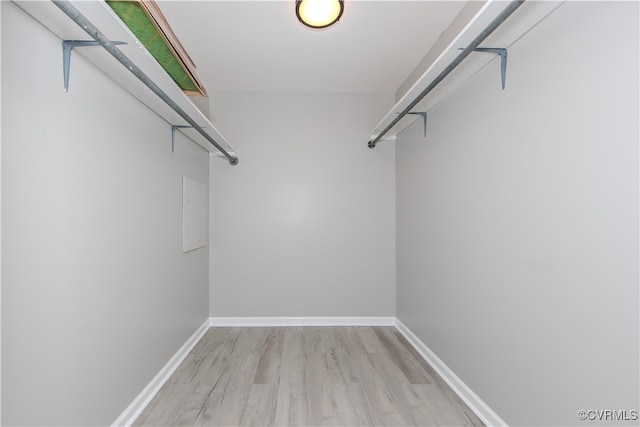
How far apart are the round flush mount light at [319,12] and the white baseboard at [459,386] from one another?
2524 mm

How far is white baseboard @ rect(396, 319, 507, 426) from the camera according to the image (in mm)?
1869

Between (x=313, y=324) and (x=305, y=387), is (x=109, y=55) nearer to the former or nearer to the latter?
(x=305, y=387)

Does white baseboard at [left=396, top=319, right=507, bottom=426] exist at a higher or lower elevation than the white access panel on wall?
lower

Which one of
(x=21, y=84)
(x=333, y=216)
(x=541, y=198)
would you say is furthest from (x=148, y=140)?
(x=541, y=198)

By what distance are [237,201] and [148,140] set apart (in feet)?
5.23

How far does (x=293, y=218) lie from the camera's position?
3.73 meters

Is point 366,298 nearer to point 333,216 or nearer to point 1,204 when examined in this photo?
point 333,216

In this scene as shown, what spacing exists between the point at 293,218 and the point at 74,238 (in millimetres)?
2415

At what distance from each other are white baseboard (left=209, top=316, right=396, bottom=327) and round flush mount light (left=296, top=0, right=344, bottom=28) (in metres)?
2.99

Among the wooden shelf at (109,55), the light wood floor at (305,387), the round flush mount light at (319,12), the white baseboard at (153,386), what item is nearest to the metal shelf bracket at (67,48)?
the wooden shelf at (109,55)

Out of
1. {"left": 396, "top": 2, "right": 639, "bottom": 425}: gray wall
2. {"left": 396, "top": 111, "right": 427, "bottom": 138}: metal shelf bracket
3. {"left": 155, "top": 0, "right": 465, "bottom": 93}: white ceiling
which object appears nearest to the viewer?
{"left": 396, "top": 2, "right": 639, "bottom": 425}: gray wall

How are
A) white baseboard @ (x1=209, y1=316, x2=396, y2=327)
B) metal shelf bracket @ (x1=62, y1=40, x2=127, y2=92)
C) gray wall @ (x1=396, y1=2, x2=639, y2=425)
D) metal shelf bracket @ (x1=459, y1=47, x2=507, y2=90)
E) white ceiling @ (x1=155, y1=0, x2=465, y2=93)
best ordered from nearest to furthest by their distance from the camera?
gray wall @ (x1=396, y1=2, x2=639, y2=425) → metal shelf bracket @ (x1=62, y1=40, x2=127, y2=92) → metal shelf bracket @ (x1=459, y1=47, x2=507, y2=90) → white ceiling @ (x1=155, y1=0, x2=465, y2=93) → white baseboard @ (x1=209, y1=316, x2=396, y2=327)

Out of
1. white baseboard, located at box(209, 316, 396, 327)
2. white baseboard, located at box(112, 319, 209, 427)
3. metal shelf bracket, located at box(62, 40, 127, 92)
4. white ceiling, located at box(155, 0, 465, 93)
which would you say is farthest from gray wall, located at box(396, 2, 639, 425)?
white baseboard, located at box(112, 319, 209, 427)

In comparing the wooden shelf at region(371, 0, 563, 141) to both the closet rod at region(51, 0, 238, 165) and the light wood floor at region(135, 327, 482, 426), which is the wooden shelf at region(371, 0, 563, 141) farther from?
the light wood floor at region(135, 327, 482, 426)
